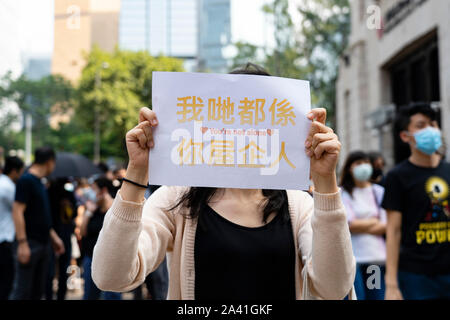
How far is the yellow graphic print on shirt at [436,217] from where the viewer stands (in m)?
3.26

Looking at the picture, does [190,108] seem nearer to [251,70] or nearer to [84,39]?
[251,70]

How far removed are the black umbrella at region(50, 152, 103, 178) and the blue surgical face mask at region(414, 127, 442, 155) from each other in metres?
5.42

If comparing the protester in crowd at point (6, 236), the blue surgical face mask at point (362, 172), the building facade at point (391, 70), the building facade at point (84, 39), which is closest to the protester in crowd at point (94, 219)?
the protester in crowd at point (6, 236)

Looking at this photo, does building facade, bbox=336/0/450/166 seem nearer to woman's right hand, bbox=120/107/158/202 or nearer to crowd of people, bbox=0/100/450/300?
crowd of people, bbox=0/100/450/300

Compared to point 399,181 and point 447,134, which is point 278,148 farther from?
point 447,134

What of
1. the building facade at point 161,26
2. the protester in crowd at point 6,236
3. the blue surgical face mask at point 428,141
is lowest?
the protester in crowd at point 6,236

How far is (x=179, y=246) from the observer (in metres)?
1.78

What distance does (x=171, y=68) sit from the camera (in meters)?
30.2

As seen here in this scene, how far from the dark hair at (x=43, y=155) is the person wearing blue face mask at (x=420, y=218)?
3.46m

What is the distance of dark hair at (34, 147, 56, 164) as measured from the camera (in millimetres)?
4998

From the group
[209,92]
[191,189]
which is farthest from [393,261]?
[209,92]

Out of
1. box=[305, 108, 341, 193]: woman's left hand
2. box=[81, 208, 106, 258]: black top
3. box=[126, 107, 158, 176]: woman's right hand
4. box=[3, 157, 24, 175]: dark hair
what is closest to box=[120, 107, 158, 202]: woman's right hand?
box=[126, 107, 158, 176]: woman's right hand

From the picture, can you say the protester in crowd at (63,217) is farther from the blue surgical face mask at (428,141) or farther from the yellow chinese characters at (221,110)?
the yellow chinese characters at (221,110)

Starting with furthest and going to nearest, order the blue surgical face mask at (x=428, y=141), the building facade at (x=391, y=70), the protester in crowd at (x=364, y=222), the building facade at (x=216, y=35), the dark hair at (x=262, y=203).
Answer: the building facade at (x=216, y=35) < the building facade at (x=391, y=70) < the protester in crowd at (x=364, y=222) < the blue surgical face mask at (x=428, y=141) < the dark hair at (x=262, y=203)
